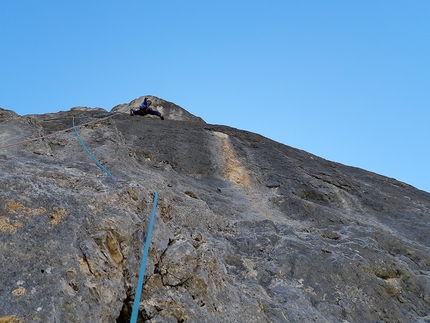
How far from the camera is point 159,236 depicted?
17.3ft

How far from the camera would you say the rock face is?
406cm

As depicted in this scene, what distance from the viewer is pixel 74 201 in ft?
16.1

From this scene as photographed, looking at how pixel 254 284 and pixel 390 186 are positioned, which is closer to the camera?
pixel 254 284

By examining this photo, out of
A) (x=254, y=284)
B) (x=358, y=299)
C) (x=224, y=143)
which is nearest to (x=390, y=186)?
(x=224, y=143)

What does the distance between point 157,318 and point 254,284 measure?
2381 mm

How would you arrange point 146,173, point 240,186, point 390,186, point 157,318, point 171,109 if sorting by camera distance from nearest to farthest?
point 157,318 → point 146,173 → point 240,186 → point 390,186 → point 171,109

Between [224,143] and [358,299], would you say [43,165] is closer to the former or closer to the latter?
[358,299]

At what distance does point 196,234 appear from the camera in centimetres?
591

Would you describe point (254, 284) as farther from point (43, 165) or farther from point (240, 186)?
point (240, 186)

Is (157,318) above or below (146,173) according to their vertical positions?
below

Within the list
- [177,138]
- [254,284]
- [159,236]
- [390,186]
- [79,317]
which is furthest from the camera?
[390,186]

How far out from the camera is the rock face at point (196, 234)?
13.3 ft

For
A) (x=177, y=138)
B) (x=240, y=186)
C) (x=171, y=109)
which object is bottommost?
(x=240, y=186)

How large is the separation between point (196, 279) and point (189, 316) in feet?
1.71
